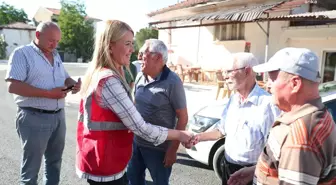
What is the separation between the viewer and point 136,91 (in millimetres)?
2656

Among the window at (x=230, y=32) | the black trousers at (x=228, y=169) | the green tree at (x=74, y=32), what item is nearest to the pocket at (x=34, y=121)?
the black trousers at (x=228, y=169)

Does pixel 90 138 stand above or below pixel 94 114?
below

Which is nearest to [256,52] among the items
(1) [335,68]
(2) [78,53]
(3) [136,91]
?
(1) [335,68]

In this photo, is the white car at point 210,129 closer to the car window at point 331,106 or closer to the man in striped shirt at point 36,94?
the car window at point 331,106

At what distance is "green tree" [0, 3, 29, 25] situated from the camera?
5638cm

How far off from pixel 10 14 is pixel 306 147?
2628 inches

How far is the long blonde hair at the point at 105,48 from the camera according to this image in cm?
182

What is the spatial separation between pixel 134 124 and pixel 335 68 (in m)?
11.2

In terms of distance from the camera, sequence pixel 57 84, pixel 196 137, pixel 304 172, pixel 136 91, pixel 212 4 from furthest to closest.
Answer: pixel 212 4 < pixel 57 84 < pixel 136 91 < pixel 196 137 < pixel 304 172

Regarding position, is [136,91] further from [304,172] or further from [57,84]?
[304,172]

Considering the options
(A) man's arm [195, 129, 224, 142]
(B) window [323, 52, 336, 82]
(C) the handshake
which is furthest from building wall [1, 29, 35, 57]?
(C) the handshake

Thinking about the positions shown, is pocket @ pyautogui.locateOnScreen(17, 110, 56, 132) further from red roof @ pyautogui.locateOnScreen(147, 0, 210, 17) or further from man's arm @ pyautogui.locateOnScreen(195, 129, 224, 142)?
red roof @ pyautogui.locateOnScreen(147, 0, 210, 17)

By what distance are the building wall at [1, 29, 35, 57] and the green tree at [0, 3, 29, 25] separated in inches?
580

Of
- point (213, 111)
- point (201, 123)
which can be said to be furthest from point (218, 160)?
point (213, 111)
